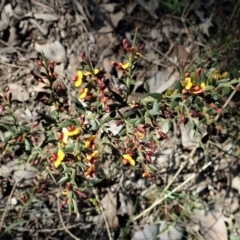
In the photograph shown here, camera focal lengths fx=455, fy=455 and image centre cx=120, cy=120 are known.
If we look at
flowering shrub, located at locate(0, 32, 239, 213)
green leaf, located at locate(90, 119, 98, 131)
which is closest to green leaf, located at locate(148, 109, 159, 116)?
flowering shrub, located at locate(0, 32, 239, 213)

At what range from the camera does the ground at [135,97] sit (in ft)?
Result: 10.1

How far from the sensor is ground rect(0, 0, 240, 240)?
3.07m

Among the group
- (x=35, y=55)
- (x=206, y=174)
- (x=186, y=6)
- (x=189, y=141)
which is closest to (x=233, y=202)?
(x=206, y=174)

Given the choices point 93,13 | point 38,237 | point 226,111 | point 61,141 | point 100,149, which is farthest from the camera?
point 93,13

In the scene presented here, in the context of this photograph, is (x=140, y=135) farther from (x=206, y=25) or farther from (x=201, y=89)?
(x=206, y=25)

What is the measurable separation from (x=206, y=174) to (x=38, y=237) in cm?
129

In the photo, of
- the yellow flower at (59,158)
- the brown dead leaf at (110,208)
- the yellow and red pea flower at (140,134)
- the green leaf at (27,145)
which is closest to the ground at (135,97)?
the brown dead leaf at (110,208)

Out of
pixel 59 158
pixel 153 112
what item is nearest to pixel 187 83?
pixel 153 112

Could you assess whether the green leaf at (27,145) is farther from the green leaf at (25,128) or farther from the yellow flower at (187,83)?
the yellow flower at (187,83)

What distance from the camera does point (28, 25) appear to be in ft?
11.0

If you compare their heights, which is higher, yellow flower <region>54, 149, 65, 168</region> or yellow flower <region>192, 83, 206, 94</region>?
yellow flower <region>192, 83, 206, 94</region>

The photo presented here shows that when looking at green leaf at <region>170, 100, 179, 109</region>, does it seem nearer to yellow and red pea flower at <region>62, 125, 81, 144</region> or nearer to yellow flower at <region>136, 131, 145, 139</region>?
yellow flower at <region>136, 131, 145, 139</region>

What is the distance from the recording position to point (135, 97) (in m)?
3.37

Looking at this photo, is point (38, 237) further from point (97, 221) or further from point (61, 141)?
point (61, 141)
